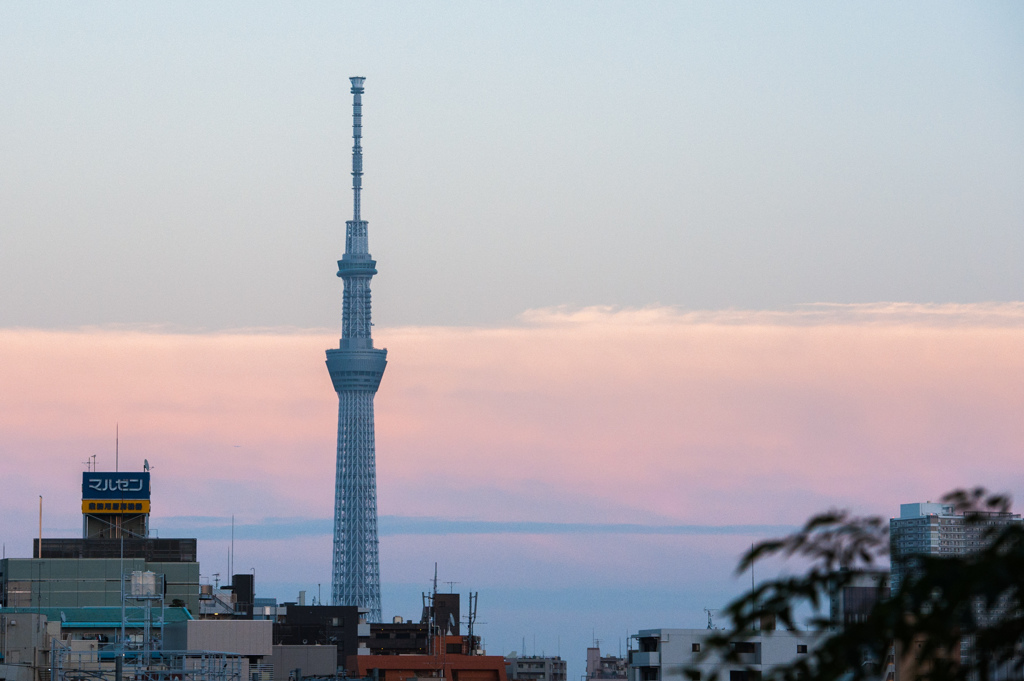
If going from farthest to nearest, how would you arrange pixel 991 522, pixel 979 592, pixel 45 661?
pixel 45 661 → pixel 991 522 → pixel 979 592

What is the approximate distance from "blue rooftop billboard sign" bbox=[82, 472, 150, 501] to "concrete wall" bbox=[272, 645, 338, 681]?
85.9ft

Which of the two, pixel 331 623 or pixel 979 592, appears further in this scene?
pixel 331 623

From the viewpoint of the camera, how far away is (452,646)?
553ft

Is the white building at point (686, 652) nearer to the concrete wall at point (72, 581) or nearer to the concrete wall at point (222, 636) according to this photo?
the concrete wall at point (222, 636)

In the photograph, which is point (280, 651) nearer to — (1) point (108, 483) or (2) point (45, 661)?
Result: (1) point (108, 483)

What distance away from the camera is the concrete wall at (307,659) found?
14462 centimetres

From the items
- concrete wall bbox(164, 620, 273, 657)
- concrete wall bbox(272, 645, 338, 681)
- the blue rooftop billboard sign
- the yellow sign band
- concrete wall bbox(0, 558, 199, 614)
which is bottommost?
concrete wall bbox(272, 645, 338, 681)

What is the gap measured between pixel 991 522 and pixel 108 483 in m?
161

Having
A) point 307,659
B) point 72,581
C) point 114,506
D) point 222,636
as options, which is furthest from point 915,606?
point 114,506

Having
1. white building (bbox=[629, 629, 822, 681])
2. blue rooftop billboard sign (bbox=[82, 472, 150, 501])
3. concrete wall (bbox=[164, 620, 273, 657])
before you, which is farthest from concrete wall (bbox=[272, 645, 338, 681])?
white building (bbox=[629, 629, 822, 681])

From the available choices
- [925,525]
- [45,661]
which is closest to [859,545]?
[45,661]

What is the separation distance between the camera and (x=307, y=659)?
489 ft

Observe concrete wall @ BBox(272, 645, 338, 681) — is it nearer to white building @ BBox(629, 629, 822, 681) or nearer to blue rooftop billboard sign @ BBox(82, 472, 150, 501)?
blue rooftop billboard sign @ BBox(82, 472, 150, 501)

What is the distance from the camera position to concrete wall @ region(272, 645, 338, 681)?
474 ft
